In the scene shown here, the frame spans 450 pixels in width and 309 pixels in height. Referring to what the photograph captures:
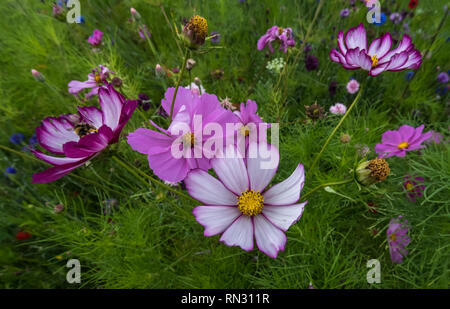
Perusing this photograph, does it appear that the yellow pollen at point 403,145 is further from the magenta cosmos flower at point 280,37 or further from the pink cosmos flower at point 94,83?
the pink cosmos flower at point 94,83

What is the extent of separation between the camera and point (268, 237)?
Answer: 43 centimetres

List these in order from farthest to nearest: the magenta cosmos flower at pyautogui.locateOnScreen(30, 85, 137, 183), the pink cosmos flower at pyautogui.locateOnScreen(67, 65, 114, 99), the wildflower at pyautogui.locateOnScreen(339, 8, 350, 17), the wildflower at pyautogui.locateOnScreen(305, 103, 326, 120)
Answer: the wildflower at pyautogui.locateOnScreen(339, 8, 350, 17) → the pink cosmos flower at pyautogui.locateOnScreen(67, 65, 114, 99) → the wildflower at pyautogui.locateOnScreen(305, 103, 326, 120) → the magenta cosmos flower at pyautogui.locateOnScreen(30, 85, 137, 183)

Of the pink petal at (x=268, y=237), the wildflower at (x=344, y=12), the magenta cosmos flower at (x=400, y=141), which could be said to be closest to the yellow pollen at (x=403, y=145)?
the magenta cosmos flower at (x=400, y=141)

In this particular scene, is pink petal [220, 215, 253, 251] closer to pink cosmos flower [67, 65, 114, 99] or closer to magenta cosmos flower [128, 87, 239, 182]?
magenta cosmos flower [128, 87, 239, 182]

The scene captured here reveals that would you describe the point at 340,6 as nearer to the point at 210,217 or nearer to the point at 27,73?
the point at 210,217

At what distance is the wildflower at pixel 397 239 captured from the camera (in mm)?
727

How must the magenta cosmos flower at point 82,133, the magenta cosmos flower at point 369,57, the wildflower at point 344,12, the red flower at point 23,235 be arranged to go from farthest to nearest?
the wildflower at point 344,12 < the red flower at point 23,235 < the magenta cosmos flower at point 369,57 < the magenta cosmos flower at point 82,133

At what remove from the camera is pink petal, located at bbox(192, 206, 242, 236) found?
1.37ft

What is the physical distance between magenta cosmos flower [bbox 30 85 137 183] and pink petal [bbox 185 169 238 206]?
129 mm

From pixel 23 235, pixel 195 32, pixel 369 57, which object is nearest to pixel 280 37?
pixel 369 57

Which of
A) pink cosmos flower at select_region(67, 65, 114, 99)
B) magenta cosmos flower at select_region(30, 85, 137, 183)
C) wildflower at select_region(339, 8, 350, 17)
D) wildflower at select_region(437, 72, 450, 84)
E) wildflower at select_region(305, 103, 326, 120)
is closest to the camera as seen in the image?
magenta cosmos flower at select_region(30, 85, 137, 183)

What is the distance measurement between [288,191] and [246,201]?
73mm

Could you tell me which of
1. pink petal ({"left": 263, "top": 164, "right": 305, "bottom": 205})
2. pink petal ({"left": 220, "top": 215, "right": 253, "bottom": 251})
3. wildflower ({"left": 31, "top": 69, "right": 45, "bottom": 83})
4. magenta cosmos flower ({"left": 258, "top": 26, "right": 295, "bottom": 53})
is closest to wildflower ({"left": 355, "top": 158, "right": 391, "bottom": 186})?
pink petal ({"left": 263, "top": 164, "right": 305, "bottom": 205})

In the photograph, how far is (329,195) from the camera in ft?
2.39
